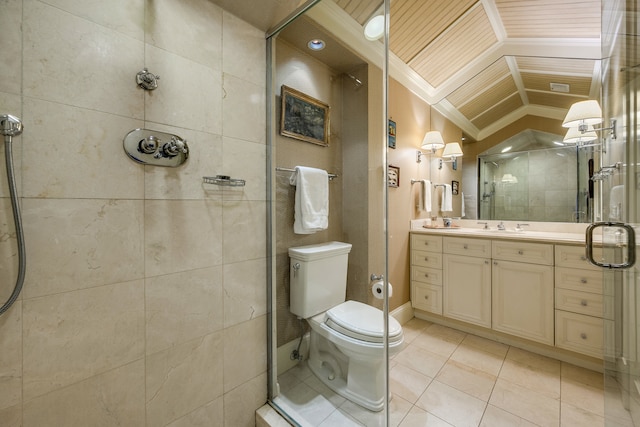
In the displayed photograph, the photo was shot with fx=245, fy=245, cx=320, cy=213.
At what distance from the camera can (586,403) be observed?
A: 4.65ft

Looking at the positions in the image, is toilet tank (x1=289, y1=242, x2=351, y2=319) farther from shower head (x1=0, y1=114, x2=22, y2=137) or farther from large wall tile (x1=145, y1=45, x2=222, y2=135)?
shower head (x1=0, y1=114, x2=22, y2=137)

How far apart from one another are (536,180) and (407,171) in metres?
1.12

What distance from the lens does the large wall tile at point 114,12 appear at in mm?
802

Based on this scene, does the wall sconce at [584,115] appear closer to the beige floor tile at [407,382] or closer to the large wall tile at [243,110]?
the beige floor tile at [407,382]

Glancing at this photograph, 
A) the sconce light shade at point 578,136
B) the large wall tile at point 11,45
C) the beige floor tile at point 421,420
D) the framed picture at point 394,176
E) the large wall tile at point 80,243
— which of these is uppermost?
the sconce light shade at point 578,136

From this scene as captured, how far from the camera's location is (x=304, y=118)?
1422mm

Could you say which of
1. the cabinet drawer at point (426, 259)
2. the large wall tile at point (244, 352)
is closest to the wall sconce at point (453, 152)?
the cabinet drawer at point (426, 259)

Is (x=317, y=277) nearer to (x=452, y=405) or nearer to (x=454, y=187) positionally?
(x=452, y=405)

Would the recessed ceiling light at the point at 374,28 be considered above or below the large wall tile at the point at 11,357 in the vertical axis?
above

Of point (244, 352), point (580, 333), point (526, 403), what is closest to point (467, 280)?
point (580, 333)

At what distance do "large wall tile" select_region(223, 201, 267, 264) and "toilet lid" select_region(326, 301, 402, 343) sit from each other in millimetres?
543

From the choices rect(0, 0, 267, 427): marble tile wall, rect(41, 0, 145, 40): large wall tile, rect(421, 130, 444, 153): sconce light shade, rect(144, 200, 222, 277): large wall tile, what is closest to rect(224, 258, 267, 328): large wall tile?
rect(0, 0, 267, 427): marble tile wall

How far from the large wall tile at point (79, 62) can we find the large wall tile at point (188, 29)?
104mm

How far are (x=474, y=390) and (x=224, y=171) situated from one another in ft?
6.42
